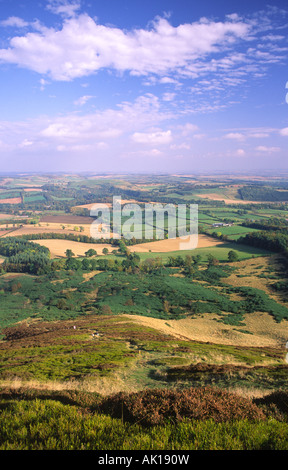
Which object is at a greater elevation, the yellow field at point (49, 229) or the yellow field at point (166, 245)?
the yellow field at point (49, 229)

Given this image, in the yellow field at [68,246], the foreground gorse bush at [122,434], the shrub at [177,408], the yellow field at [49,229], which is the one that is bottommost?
the yellow field at [68,246]

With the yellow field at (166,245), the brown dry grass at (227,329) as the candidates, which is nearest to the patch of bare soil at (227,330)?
the brown dry grass at (227,329)

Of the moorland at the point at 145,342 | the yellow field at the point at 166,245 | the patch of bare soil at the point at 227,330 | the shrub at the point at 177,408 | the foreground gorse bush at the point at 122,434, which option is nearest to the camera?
the foreground gorse bush at the point at 122,434

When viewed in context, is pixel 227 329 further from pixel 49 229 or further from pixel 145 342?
pixel 49 229

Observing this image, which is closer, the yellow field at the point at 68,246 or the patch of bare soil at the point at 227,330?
the patch of bare soil at the point at 227,330

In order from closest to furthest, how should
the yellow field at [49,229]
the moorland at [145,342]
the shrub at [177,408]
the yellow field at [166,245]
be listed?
the moorland at [145,342] → the shrub at [177,408] → the yellow field at [166,245] → the yellow field at [49,229]

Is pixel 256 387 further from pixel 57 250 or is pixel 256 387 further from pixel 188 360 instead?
pixel 57 250

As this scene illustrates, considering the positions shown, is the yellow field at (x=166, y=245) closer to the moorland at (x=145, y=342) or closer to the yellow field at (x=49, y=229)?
the moorland at (x=145, y=342)
